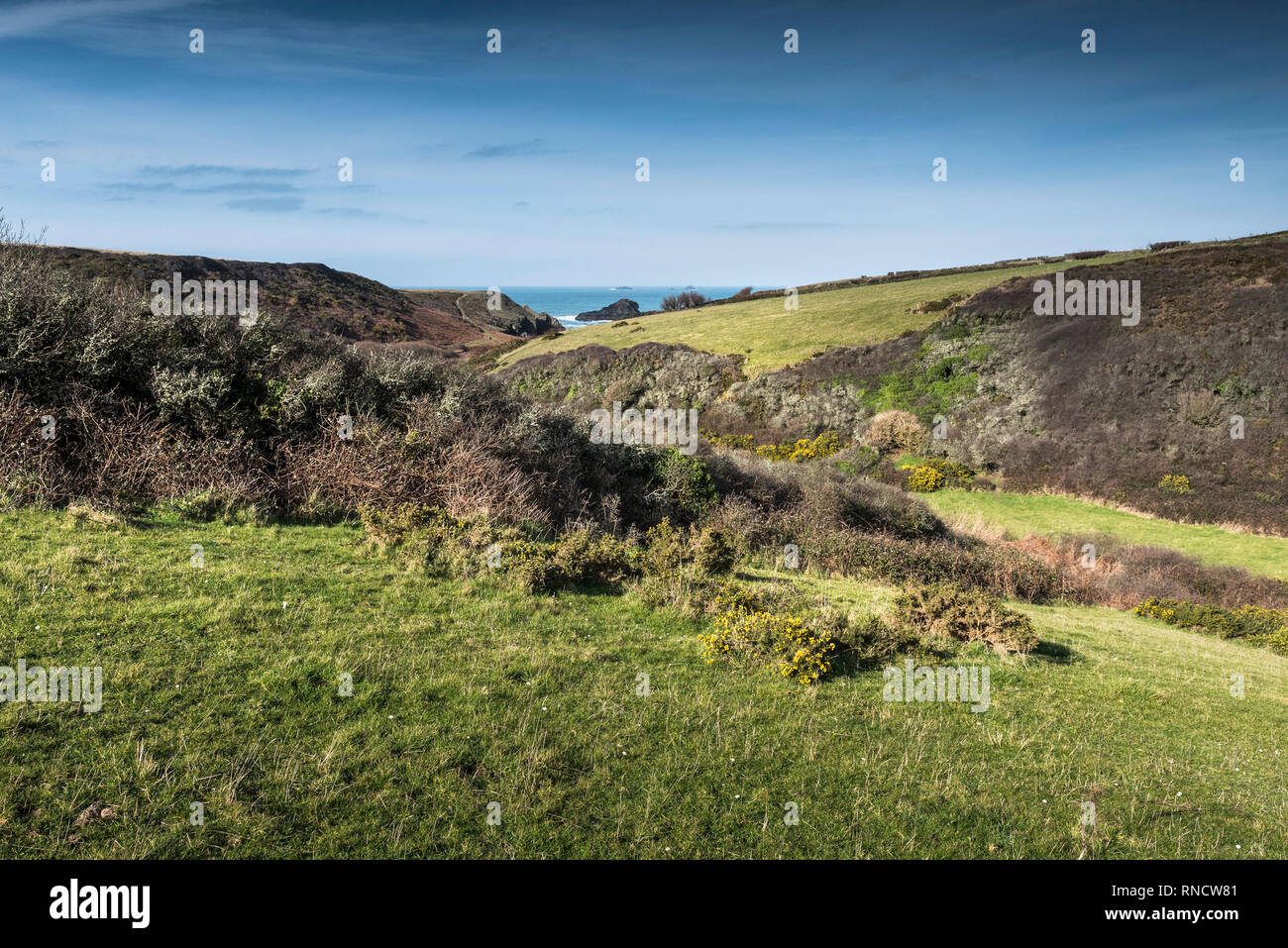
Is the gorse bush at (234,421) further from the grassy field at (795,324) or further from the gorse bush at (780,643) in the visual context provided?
the grassy field at (795,324)

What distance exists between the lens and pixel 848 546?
1917 cm

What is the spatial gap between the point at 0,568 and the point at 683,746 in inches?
332

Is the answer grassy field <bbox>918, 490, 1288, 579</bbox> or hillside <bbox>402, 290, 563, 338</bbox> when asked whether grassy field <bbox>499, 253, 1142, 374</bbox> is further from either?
hillside <bbox>402, 290, 563, 338</bbox>

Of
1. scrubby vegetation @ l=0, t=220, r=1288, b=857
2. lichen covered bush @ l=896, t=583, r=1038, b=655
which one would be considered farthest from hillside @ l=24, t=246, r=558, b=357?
lichen covered bush @ l=896, t=583, r=1038, b=655

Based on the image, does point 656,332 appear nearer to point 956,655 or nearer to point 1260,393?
point 1260,393

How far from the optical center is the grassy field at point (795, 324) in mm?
52469

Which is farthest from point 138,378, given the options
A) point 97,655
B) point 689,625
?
point 689,625

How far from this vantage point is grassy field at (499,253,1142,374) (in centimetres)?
5247

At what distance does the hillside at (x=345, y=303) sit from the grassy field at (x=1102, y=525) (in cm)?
4511

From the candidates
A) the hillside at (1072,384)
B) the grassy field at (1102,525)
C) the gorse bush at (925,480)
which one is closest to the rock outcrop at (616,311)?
the hillside at (1072,384)

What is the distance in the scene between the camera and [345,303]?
81625 mm

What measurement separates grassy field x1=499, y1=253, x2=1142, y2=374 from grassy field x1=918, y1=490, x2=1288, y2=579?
879 inches

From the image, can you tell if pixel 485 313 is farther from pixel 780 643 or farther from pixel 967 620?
pixel 780 643

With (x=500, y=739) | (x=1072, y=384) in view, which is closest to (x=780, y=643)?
(x=500, y=739)
